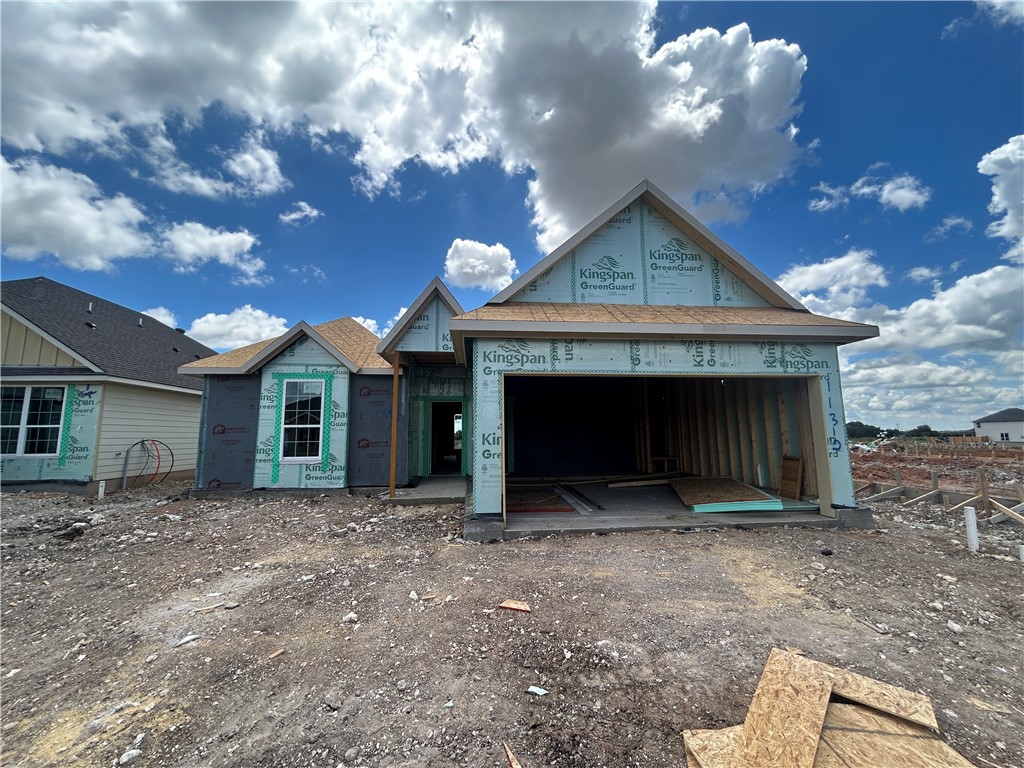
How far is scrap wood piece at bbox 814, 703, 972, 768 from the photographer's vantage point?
7.04ft

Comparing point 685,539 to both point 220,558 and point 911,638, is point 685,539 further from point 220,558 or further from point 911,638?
point 220,558

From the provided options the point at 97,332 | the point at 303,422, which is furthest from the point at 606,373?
the point at 97,332

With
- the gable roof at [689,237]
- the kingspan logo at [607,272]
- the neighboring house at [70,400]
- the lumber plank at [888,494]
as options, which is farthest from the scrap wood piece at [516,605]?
the neighboring house at [70,400]

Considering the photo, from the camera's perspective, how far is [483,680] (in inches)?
117

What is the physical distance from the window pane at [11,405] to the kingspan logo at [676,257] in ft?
55.0

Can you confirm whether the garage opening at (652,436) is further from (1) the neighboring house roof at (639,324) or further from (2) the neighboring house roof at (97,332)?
(2) the neighboring house roof at (97,332)

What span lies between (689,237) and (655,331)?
3.36 metres

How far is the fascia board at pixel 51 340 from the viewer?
37.2 ft

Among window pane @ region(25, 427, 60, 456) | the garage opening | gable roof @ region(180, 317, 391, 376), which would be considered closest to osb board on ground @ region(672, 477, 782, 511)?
the garage opening

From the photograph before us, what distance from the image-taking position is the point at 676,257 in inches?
343

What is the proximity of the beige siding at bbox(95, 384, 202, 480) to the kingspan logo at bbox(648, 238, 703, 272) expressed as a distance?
49.1ft

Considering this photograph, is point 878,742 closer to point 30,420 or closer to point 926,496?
point 926,496

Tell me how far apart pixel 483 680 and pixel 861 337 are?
8.09 metres

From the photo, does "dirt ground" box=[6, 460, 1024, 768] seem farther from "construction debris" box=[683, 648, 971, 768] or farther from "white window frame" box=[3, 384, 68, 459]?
"white window frame" box=[3, 384, 68, 459]
